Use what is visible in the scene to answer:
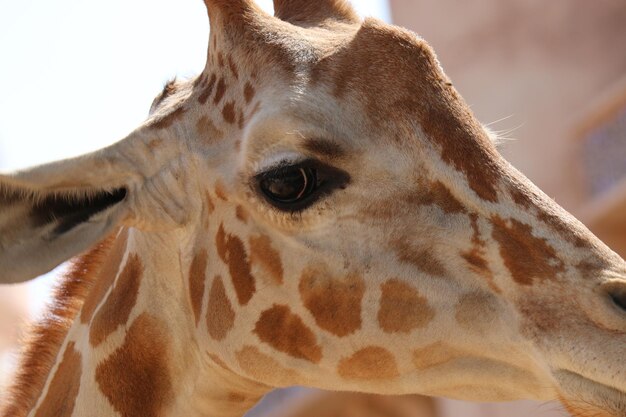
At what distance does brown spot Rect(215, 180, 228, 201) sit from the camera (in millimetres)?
3406

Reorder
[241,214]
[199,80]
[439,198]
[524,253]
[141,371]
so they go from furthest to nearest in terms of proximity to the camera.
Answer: [199,80]
[141,371]
[241,214]
[439,198]
[524,253]

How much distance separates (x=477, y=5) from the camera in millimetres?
15117

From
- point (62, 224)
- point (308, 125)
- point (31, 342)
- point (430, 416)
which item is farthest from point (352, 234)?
point (430, 416)

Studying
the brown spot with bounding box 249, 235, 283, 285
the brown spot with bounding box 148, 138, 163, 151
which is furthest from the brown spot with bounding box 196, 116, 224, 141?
the brown spot with bounding box 249, 235, 283, 285

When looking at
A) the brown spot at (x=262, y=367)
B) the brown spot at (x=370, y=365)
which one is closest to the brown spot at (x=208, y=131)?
the brown spot at (x=262, y=367)

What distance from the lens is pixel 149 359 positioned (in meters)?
3.49

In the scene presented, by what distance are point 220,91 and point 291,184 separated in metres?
0.56

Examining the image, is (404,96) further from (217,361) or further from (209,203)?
(217,361)

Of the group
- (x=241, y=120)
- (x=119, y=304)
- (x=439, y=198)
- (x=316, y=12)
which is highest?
(x=316, y=12)

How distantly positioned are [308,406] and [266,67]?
11653 millimetres

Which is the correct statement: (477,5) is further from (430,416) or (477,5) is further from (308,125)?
(308,125)

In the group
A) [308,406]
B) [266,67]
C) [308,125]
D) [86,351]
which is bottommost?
[86,351]

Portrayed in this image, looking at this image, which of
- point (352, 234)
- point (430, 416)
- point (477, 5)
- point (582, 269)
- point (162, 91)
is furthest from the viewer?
point (477, 5)

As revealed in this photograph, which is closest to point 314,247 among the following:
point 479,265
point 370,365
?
point 370,365
